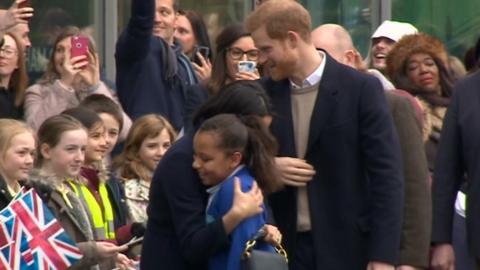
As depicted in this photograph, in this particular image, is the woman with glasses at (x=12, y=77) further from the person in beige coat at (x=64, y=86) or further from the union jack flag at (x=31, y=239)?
the union jack flag at (x=31, y=239)

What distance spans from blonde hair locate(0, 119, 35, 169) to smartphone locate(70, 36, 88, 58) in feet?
6.12

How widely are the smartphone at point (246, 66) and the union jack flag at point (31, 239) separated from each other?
1.92 metres

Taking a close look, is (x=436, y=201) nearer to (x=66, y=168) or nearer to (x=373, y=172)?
(x=373, y=172)

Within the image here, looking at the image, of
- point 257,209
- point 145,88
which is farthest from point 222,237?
point 145,88

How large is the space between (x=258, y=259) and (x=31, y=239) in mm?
1676

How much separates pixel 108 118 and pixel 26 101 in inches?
28.2

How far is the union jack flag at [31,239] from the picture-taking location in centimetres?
866

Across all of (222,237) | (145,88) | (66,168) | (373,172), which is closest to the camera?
(222,237)

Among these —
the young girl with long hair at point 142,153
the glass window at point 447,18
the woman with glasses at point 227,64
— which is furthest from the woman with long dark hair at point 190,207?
the glass window at point 447,18

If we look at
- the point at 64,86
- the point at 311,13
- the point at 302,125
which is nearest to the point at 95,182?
the point at 64,86

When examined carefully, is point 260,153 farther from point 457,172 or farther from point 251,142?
point 457,172

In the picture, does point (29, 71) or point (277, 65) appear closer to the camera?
point (277, 65)

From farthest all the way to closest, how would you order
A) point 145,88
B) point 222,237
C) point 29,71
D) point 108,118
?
point 29,71 → point 145,88 → point 108,118 → point 222,237

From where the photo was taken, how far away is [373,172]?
329 inches
